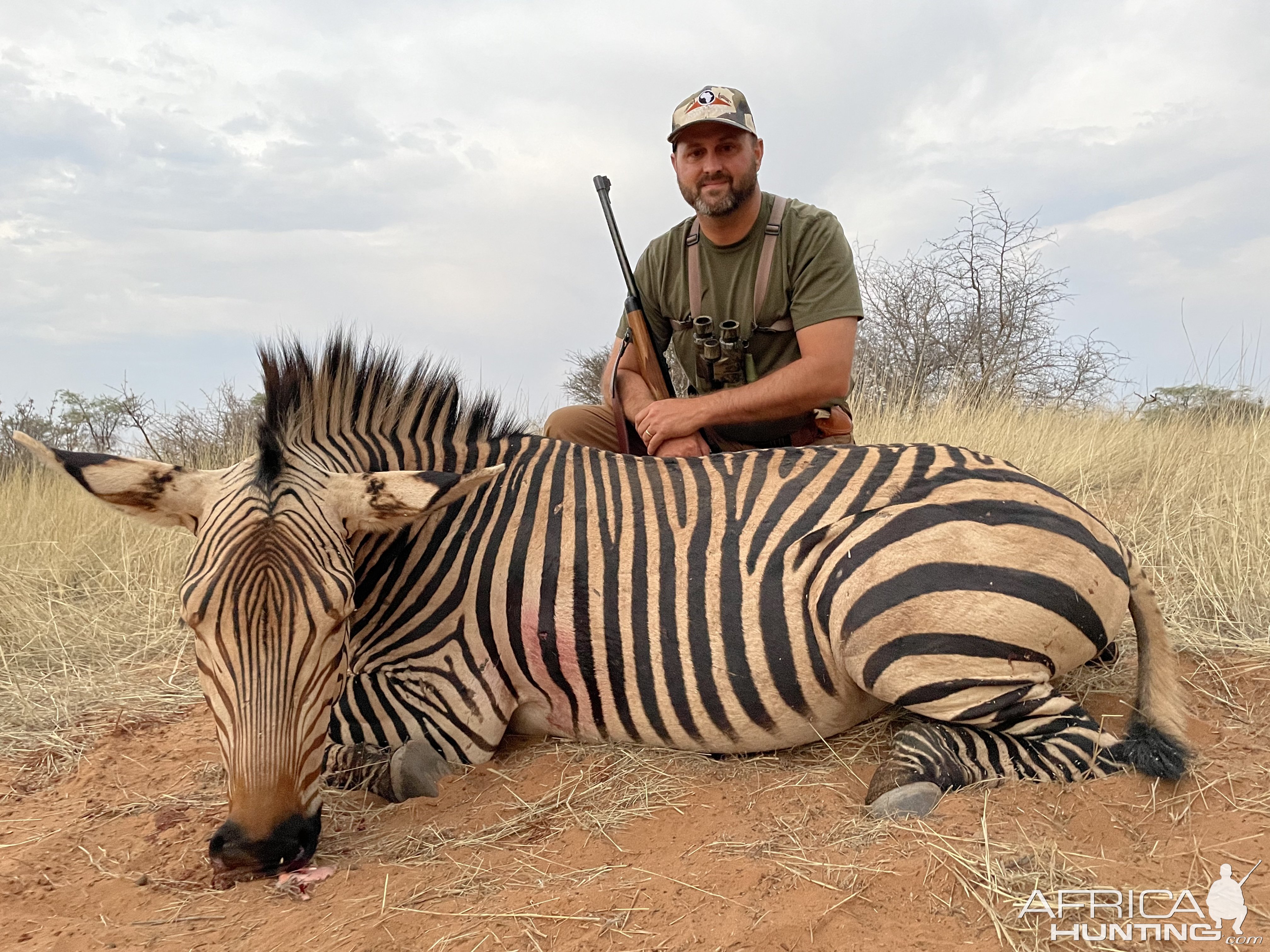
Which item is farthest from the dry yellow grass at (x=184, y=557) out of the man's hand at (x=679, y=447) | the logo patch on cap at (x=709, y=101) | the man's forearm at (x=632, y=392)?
the logo patch on cap at (x=709, y=101)

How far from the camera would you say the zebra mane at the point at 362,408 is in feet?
9.64

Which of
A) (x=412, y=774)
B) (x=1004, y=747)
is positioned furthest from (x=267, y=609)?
(x=1004, y=747)

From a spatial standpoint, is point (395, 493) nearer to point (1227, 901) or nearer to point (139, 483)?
point (139, 483)

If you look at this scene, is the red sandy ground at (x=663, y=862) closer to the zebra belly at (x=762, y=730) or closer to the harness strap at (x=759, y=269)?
A: the zebra belly at (x=762, y=730)

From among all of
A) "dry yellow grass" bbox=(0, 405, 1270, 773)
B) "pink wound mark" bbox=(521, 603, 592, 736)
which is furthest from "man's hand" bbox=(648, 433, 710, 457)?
"dry yellow grass" bbox=(0, 405, 1270, 773)

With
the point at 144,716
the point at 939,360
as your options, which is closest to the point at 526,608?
the point at 144,716

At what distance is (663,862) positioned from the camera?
2342 millimetres

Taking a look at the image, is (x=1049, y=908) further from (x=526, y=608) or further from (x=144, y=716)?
(x=144, y=716)

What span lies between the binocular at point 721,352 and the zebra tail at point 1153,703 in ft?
7.83

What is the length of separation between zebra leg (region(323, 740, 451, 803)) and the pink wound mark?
0.45 meters

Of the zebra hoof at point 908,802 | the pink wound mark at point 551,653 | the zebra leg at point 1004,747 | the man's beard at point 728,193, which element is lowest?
the zebra hoof at point 908,802

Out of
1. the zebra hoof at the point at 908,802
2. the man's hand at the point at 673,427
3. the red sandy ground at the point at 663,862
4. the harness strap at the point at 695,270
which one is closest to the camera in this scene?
the red sandy ground at the point at 663,862

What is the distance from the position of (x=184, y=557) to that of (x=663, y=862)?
5069 mm

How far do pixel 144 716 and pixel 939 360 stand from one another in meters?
11.2
